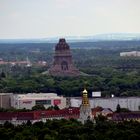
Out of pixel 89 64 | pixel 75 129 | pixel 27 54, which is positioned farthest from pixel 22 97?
pixel 27 54

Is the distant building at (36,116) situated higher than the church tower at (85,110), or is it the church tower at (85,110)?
the church tower at (85,110)

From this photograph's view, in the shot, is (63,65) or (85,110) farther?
(63,65)

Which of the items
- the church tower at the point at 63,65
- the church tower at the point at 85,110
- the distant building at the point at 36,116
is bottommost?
the distant building at the point at 36,116

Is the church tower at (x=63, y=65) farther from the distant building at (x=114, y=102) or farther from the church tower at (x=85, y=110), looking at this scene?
the church tower at (x=85, y=110)

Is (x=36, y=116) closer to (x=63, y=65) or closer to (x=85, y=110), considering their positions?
(x=85, y=110)

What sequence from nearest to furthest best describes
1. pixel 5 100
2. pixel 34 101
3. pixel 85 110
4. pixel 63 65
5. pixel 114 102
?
pixel 85 110 < pixel 114 102 < pixel 34 101 < pixel 5 100 < pixel 63 65

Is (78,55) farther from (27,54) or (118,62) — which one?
(118,62)

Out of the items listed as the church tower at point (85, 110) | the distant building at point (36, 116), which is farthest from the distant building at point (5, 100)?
the church tower at point (85, 110)

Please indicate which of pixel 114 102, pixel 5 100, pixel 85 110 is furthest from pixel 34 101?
pixel 85 110

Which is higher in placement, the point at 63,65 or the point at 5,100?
the point at 63,65

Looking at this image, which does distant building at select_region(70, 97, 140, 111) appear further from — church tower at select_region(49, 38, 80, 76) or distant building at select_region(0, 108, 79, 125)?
church tower at select_region(49, 38, 80, 76)

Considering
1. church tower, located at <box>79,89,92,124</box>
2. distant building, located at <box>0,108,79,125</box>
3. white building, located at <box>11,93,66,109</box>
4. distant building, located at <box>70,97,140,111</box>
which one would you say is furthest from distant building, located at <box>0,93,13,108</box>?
church tower, located at <box>79,89,92,124</box>

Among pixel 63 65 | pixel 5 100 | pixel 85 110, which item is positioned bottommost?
pixel 5 100
